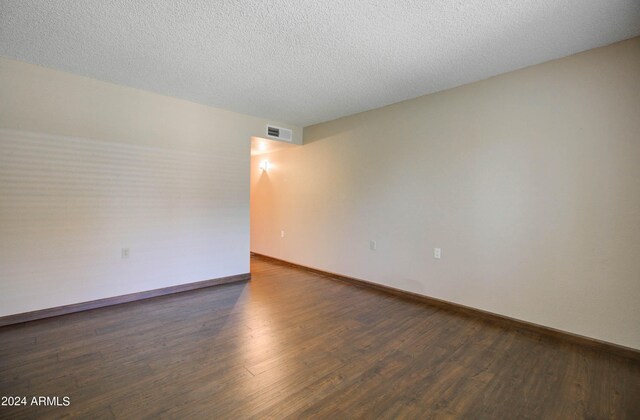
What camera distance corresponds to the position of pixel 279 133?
189 inches

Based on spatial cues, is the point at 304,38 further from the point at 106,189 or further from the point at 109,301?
the point at 109,301

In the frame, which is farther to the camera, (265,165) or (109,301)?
(265,165)

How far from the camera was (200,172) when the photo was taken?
397 cm

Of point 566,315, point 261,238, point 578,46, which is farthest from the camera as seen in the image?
point 261,238

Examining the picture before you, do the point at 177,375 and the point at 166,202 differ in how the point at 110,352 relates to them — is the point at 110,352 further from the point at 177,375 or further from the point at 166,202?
the point at 166,202

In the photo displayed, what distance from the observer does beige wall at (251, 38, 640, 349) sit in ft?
7.55

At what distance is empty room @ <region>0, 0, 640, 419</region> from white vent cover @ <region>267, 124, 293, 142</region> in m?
0.46

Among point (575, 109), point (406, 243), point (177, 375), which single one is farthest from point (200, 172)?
point (575, 109)

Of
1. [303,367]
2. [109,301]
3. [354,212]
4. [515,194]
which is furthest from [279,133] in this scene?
[303,367]

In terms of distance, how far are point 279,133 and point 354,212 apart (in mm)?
1907

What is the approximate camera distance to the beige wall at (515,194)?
7.55 feet

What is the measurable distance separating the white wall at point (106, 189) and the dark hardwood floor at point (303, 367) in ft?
1.59

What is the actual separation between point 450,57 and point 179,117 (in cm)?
334

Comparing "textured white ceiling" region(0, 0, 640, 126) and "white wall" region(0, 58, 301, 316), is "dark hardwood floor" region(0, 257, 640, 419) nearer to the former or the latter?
"white wall" region(0, 58, 301, 316)
